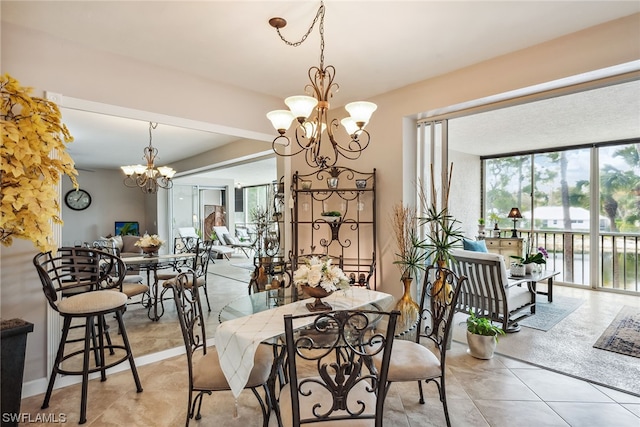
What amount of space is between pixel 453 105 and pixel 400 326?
2.20m

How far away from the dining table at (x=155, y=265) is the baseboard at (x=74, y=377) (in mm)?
542

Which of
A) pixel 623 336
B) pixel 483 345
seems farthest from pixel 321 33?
pixel 623 336

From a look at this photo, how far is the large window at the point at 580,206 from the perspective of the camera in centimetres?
561

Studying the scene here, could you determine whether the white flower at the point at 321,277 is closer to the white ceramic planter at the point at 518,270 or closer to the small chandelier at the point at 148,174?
the small chandelier at the point at 148,174

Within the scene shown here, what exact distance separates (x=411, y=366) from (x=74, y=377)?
2627 mm

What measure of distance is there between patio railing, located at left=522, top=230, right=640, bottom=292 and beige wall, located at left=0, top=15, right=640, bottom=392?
474 cm

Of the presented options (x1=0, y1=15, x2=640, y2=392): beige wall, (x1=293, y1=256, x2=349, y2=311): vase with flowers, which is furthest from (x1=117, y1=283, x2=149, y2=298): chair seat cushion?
(x1=293, y1=256, x2=349, y2=311): vase with flowers

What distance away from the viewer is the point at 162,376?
2.72 meters

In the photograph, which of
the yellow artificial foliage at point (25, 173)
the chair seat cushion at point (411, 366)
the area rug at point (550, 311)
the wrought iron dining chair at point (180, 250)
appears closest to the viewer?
the yellow artificial foliage at point (25, 173)

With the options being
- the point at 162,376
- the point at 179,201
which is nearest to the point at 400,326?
the point at 162,376

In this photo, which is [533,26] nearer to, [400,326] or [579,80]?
[579,80]

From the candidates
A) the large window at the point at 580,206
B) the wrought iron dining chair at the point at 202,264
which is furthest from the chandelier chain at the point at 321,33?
the large window at the point at 580,206

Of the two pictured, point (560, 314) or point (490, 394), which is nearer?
point (490, 394)

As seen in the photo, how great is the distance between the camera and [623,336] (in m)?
3.61
